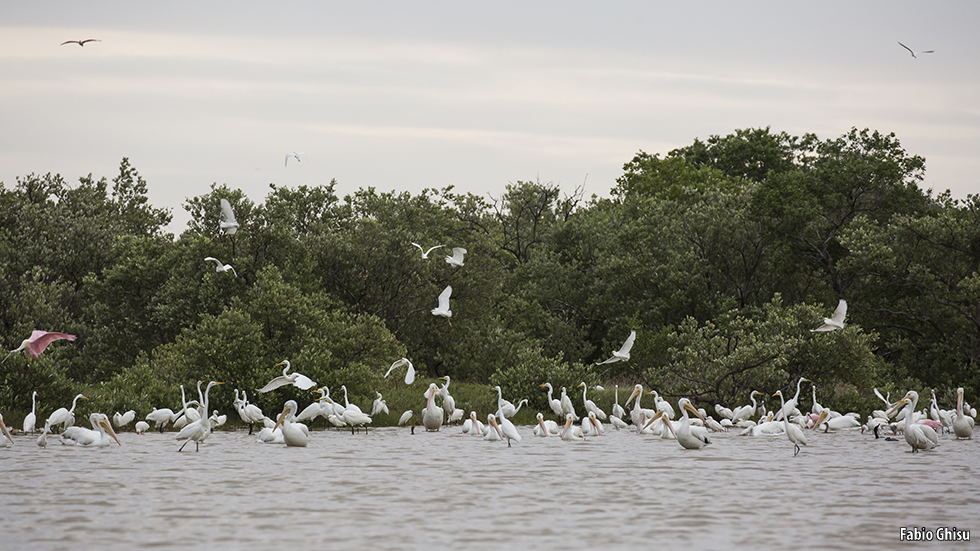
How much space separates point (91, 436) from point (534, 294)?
29.6 metres

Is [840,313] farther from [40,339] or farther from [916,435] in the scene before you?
[40,339]

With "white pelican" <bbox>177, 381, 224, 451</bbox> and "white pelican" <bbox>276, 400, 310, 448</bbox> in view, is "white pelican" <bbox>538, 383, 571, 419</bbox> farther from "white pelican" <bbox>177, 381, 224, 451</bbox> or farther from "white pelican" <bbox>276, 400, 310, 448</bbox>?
"white pelican" <bbox>177, 381, 224, 451</bbox>

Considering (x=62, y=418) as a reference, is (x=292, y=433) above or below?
below

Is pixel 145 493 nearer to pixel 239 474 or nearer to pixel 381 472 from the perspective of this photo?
pixel 239 474

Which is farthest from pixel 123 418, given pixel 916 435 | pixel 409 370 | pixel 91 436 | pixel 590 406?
pixel 916 435

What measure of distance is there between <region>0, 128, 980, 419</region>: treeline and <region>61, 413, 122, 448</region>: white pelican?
→ 4581mm

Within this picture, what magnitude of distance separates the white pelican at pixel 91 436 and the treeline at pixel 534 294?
4.58m

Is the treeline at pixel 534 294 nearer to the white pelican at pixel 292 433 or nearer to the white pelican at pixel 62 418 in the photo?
the white pelican at pixel 62 418

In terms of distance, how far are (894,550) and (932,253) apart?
29.5 meters

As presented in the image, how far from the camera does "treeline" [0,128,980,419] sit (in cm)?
3086

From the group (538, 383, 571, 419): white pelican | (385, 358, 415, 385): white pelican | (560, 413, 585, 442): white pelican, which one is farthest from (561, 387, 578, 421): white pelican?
(385, 358, 415, 385): white pelican

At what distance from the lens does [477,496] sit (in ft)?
49.9

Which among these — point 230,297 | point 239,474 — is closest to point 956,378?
point 230,297

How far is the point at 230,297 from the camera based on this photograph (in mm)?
37500
